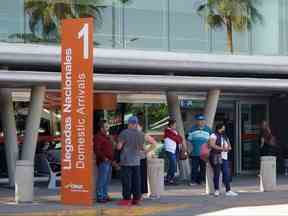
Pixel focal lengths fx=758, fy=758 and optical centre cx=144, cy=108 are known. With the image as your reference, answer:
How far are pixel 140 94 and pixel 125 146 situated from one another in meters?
8.96

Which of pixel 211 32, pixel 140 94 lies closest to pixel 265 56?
pixel 211 32

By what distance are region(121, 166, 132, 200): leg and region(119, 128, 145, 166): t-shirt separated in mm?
118

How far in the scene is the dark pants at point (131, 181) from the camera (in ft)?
48.2

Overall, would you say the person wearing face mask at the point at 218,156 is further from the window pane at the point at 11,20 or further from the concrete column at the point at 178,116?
the window pane at the point at 11,20

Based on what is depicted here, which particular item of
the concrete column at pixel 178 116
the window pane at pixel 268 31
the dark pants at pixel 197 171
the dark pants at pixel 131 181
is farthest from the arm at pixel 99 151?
the window pane at pixel 268 31

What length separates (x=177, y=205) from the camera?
15.0m

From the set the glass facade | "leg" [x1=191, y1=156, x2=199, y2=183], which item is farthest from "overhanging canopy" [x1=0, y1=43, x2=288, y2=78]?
"leg" [x1=191, y1=156, x2=199, y2=183]

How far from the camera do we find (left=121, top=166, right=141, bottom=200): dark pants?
14.7m

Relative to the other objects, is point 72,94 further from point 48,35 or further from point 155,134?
point 155,134

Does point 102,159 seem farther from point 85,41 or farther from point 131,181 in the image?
point 85,41

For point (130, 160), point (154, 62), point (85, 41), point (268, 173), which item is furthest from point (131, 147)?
point (154, 62)

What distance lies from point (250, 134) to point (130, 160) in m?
12.0

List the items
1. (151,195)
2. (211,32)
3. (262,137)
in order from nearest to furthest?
(151,195)
(211,32)
(262,137)

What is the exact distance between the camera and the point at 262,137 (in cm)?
2311
